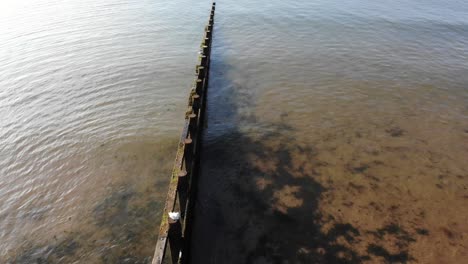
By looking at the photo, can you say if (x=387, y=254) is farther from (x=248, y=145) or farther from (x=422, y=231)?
(x=248, y=145)

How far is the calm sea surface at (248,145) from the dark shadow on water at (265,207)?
4 cm

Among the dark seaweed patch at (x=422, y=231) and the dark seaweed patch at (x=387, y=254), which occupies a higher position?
the dark seaweed patch at (x=422, y=231)

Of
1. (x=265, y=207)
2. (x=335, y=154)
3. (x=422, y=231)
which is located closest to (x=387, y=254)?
(x=422, y=231)

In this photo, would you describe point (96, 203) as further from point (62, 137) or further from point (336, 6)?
point (336, 6)

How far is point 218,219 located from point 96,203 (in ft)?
11.7

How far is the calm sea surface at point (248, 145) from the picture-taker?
26.1ft

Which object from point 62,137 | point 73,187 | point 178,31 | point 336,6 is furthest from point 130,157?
point 336,6

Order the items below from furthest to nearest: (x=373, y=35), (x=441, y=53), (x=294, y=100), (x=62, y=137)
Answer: (x=373, y=35), (x=441, y=53), (x=294, y=100), (x=62, y=137)

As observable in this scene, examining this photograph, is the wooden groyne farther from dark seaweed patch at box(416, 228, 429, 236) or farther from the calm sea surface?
dark seaweed patch at box(416, 228, 429, 236)

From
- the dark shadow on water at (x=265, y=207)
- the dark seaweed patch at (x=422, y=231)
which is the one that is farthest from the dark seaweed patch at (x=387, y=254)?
the dark seaweed patch at (x=422, y=231)

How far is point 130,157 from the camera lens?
10789 millimetres

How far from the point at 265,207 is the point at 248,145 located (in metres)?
2.98

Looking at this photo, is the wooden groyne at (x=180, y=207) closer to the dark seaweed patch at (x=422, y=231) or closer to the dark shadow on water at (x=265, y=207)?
the dark shadow on water at (x=265, y=207)

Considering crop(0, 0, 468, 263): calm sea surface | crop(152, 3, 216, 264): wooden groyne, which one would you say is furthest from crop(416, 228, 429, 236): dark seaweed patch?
crop(152, 3, 216, 264): wooden groyne
